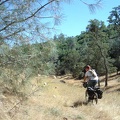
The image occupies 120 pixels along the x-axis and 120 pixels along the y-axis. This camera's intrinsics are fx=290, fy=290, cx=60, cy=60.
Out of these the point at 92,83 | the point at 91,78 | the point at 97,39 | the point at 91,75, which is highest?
the point at 97,39

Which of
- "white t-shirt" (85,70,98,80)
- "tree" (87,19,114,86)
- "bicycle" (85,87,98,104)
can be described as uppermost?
"tree" (87,19,114,86)

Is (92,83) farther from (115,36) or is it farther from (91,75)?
(115,36)

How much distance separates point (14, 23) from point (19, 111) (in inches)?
91.9

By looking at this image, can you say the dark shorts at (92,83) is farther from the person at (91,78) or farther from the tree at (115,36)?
the tree at (115,36)

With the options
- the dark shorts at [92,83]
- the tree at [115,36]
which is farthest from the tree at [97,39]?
the dark shorts at [92,83]

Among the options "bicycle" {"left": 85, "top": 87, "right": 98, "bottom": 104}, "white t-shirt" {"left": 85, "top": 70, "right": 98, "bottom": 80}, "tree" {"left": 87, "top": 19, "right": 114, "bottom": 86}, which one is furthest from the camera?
"tree" {"left": 87, "top": 19, "right": 114, "bottom": 86}

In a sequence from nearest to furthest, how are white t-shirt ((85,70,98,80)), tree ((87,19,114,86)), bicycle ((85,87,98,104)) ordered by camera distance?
bicycle ((85,87,98,104)) < white t-shirt ((85,70,98,80)) < tree ((87,19,114,86))

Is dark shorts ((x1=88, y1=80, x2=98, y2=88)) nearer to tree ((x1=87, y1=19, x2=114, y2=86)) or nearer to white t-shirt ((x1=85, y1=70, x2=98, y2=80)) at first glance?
white t-shirt ((x1=85, y1=70, x2=98, y2=80))

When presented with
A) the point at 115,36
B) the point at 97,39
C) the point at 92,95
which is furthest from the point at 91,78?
the point at 115,36

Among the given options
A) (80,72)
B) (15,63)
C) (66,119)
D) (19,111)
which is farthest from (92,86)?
(80,72)

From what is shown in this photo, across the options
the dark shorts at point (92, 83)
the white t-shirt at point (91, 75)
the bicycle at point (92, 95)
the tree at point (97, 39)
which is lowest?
the bicycle at point (92, 95)

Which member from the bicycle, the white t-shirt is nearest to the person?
the white t-shirt

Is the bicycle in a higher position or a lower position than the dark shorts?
lower

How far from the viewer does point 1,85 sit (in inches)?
287
